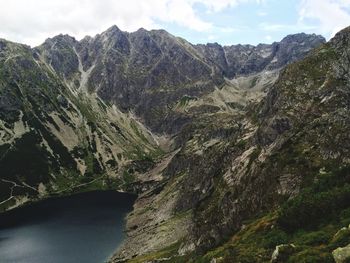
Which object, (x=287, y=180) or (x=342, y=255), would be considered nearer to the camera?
(x=342, y=255)

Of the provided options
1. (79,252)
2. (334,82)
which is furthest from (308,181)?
(79,252)

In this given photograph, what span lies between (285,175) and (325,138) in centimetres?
1275

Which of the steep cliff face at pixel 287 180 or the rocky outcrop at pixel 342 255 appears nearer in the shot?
the rocky outcrop at pixel 342 255

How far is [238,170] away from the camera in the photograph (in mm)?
137000

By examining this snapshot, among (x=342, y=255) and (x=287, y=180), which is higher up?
(x=342, y=255)

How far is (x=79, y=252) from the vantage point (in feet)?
585

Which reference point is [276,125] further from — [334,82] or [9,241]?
[9,241]

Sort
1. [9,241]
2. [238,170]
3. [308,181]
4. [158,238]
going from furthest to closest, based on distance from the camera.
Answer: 1. [9,241]
2. [158,238]
3. [238,170]
4. [308,181]

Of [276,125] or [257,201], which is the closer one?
[257,201]

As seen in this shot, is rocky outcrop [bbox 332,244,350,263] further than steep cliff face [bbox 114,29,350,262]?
No

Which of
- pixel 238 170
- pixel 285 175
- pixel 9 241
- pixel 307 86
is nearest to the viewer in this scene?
pixel 285 175

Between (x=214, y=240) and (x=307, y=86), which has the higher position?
(x=307, y=86)

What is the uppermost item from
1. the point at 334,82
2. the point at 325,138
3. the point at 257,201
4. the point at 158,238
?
the point at 334,82

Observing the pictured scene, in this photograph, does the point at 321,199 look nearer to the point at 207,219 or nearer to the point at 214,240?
the point at 214,240
